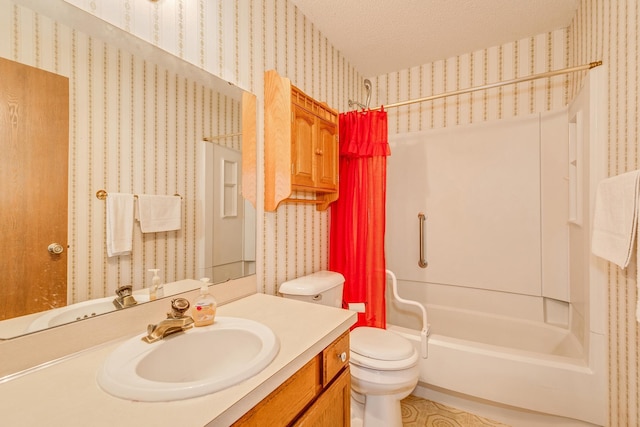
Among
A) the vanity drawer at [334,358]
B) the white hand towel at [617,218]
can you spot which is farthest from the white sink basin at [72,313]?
the white hand towel at [617,218]

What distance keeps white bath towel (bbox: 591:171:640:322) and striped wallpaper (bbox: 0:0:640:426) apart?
13cm

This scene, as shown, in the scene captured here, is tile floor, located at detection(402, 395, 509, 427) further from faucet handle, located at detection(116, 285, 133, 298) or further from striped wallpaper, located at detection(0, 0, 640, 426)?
faucet handle, located at detection(116, 285, 133, 298)

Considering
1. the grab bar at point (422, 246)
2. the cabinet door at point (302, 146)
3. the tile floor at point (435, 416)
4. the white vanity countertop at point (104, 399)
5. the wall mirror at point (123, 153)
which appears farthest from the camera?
the grab bar at point (422, 246)

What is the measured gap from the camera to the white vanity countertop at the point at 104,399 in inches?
20.6

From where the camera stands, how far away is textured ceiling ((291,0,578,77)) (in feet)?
5.77

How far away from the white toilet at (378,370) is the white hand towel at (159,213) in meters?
0.69

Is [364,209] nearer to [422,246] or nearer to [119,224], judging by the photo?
[422,246]

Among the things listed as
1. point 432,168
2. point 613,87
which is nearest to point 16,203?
point 613,87

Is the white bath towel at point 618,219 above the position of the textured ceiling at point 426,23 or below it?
below

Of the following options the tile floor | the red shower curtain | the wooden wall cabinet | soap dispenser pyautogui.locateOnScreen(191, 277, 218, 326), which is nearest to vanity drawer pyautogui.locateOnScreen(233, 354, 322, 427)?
soap dispenser pyautogui.locateOnScreen(191, 277, 218, 326)

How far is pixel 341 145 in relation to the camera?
1943 mm

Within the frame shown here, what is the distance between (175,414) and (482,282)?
2330 millimetres

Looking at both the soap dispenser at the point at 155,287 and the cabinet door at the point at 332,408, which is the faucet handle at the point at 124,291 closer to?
the soap dispenser at the point at 155,287

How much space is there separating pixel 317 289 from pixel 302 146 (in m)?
0.79
